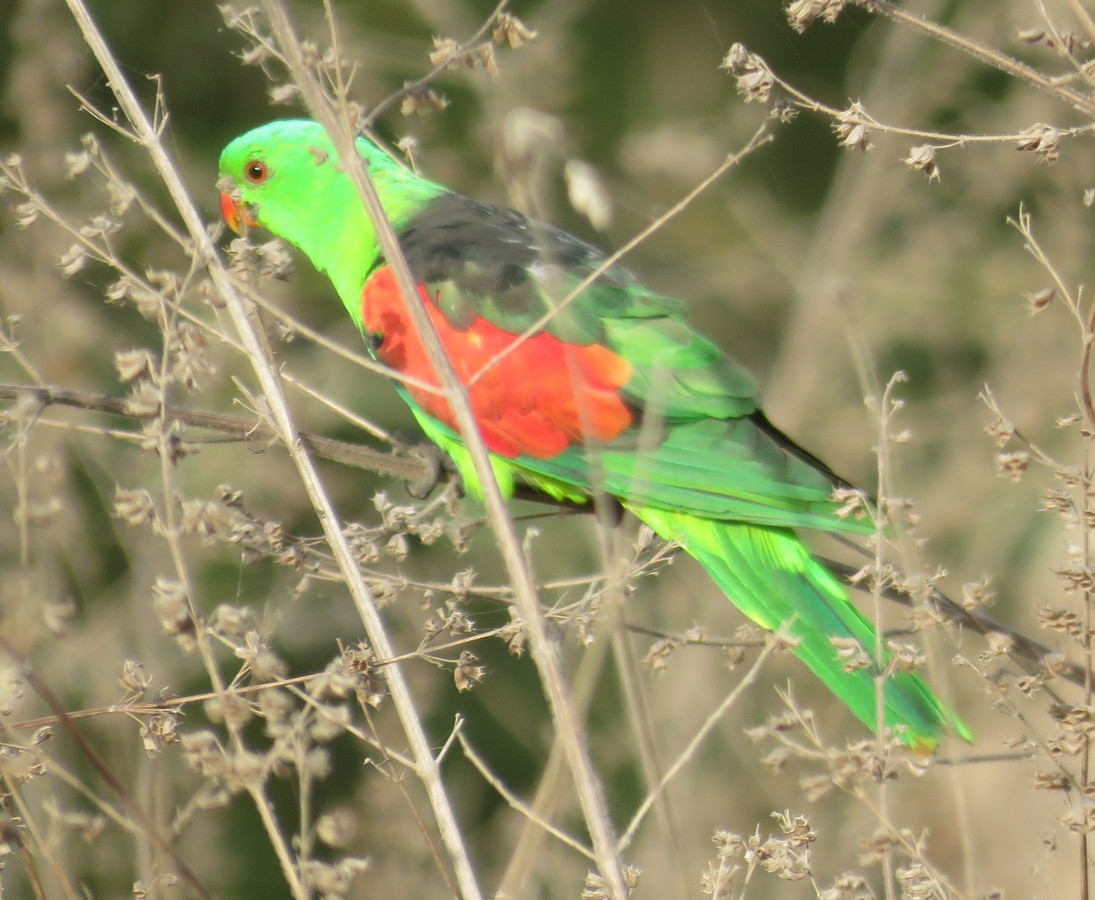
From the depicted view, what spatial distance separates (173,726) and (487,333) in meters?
1.69

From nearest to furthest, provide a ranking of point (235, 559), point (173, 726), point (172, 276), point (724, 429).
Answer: point (173, 726), point (172, 276), point (724, 429), point (235, 559)

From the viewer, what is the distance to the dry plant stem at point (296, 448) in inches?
74.2

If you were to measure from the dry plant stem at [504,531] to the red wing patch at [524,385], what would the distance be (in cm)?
154

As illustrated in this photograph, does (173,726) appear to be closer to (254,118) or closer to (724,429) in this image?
(724,429)

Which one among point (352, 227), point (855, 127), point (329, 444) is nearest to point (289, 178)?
point (352, 227)

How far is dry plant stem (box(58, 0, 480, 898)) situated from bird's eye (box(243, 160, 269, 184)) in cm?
171

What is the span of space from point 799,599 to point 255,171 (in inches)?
84.3

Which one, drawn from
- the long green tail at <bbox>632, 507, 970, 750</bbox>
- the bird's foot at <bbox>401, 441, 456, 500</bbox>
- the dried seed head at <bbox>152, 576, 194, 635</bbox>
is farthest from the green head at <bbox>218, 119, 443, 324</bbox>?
the dried seed head at <bbox>152, 576, 194, 635</bbox>

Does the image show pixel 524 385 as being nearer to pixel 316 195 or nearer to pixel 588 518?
pixel 316 195

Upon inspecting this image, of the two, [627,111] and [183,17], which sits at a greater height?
[183,17]

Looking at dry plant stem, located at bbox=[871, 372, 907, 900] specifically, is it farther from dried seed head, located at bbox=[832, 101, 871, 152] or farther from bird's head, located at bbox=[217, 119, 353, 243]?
bird's head, located at bbox=[217, 119, 353, 243]

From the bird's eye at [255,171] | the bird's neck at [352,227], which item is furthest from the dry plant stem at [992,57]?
the bird's eye at [255,171]

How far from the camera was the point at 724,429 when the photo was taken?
3.26m

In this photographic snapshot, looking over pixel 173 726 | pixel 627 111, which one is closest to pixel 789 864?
pixel 173 726
